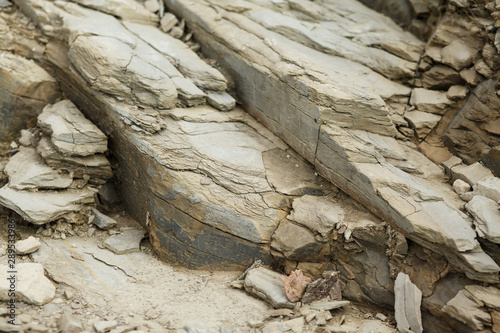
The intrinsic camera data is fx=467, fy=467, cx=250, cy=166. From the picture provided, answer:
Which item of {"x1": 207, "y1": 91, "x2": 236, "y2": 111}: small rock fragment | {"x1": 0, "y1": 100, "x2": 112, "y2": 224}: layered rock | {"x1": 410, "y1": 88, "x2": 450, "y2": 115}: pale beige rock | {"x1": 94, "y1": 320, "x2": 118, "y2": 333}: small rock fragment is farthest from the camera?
{"x1": 207, "y1": 91, "x2": 236, "y2": 111}: small rock fragment

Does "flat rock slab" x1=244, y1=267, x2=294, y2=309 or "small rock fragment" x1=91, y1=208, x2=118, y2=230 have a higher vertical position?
"flat rock slab" x1=244, y1=267, x2=294, y2=309

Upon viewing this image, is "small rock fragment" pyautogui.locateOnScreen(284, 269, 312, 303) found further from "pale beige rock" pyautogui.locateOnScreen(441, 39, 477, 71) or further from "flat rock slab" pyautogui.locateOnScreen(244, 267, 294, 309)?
"pale beige rock" pyautogui.locateOnScreen(441, 39, 477, 71)

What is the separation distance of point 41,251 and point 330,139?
4.02m

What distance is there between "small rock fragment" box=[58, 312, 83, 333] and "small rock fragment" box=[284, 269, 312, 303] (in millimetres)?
2301

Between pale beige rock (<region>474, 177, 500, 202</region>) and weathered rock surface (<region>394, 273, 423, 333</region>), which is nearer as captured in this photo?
weathered rock surface (<region>394, 273, 423, 333</region>)

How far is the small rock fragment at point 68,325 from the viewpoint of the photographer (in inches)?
186

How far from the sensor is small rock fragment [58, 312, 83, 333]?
15.5ft

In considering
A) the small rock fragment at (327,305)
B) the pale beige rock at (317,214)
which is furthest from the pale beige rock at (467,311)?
the pale beige rock at (317,214)

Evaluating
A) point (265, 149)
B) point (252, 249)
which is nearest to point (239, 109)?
point (265, 149)

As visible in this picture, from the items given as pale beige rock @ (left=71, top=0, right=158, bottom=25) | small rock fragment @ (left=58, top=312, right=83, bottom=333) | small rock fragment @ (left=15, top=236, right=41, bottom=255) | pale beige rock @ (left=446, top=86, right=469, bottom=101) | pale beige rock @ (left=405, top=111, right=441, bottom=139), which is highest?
pale beige rock @ (left=446, top=86, right=469, bottom=101)

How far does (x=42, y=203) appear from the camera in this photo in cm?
634

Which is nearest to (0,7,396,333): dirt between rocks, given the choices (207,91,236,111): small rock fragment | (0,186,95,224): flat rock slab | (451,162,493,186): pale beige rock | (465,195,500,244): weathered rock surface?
(0,186,95,224): flat rock slab

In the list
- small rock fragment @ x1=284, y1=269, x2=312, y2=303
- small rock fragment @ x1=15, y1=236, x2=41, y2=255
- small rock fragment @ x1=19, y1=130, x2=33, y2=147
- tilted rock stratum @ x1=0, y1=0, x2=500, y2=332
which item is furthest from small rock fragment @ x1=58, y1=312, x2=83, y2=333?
small rock fragment @ x1=19, y1=130, x2=33, y2=147

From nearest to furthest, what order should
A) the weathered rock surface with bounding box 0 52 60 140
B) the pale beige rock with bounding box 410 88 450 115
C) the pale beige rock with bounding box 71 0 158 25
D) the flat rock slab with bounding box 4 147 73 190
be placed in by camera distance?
the flat rock slab with bounding box 4 147 73 190 < the pale beige rock with bounding box 410 88 450 115 < the weathered rock surface with bounding box 0 52 60 140 < the pale beige rock with bounding box 71 0 158 25
